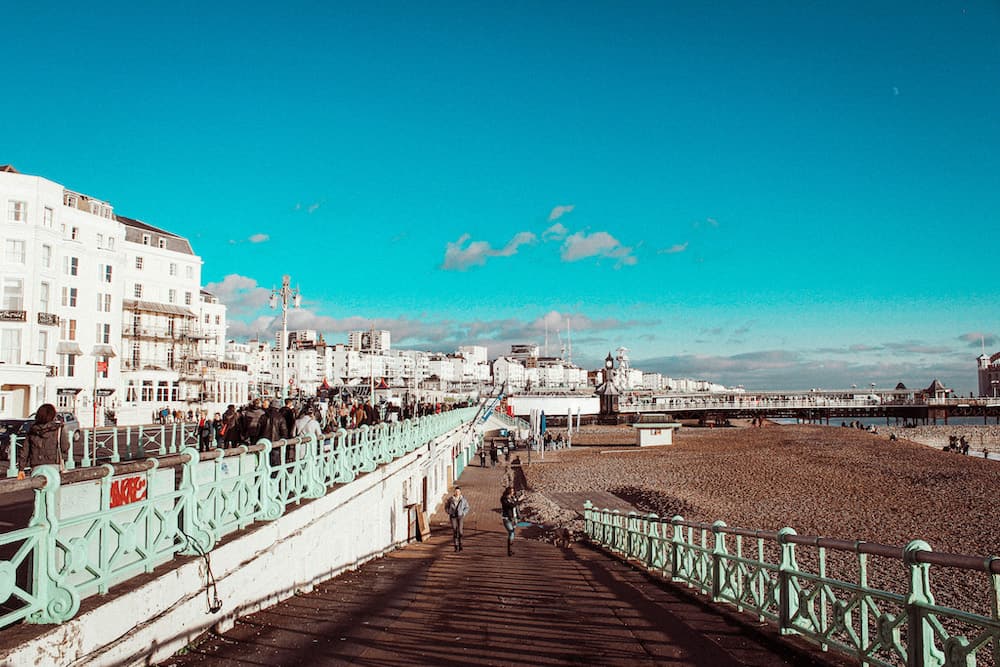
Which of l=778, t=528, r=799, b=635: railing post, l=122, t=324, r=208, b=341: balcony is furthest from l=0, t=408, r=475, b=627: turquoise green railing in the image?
l=122, t=324, r=208, b=341: balcony

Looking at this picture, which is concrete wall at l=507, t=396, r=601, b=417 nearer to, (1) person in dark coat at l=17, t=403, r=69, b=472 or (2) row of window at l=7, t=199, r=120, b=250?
(2) row of window at l=7, t=199, r=120, b=250

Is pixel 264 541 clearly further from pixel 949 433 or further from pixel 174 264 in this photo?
pixel 949 433

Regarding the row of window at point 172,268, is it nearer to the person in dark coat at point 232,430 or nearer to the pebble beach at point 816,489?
the pebble beach at point 816,489

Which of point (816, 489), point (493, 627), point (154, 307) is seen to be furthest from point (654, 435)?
point (493, 627)

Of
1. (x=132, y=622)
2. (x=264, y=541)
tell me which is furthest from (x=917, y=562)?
(x=264, y=541)

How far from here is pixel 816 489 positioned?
33.5 metres

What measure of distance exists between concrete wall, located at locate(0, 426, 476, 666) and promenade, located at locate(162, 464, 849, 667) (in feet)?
0.62

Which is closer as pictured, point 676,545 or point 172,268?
point 676,545

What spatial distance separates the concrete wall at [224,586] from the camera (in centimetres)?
452

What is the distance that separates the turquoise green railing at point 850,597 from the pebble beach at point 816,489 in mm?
6957

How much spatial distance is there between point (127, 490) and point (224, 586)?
1.61 metres

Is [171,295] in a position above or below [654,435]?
above

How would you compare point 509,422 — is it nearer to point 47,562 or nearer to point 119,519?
point 119,519

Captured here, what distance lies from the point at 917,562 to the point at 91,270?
140 feet
